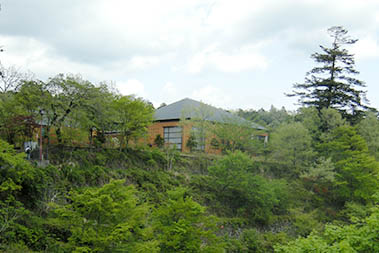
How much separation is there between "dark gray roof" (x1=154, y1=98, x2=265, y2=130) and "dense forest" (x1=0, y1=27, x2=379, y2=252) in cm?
163

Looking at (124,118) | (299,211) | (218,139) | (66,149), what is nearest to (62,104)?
(66,149)

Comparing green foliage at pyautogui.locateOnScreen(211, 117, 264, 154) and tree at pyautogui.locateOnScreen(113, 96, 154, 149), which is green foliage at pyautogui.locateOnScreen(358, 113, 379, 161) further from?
tree at pyautogui.locateOnScreen(113, 96, 154, 149)

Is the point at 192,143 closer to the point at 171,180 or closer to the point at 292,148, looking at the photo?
the point at 171,180

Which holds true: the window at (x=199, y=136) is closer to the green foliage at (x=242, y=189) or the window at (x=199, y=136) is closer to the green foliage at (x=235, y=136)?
the green foliage at (x=235, y=136)

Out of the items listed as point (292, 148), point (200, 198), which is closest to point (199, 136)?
point (200, 198)

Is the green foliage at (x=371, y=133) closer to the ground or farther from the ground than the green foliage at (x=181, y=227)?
farther from the ground

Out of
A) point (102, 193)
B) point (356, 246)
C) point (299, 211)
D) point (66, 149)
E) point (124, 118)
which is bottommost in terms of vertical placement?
point (299, 211)

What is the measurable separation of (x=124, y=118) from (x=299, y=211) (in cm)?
1367

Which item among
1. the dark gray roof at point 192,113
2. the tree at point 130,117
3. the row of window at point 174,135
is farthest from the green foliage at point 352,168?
the tree at point 130,117

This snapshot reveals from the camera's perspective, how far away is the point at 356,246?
9.78m

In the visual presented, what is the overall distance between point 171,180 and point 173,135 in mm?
10058

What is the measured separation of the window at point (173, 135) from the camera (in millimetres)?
29047

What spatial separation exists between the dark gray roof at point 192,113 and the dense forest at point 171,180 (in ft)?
5.34

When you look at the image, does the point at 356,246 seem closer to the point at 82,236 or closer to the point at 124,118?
the point at 82,236
